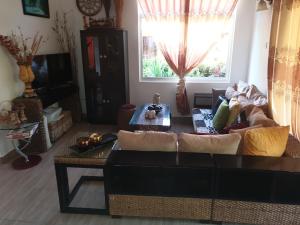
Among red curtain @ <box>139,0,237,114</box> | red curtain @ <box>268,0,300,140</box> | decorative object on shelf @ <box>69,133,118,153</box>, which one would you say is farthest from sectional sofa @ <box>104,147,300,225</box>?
red curtain @ <box>139,0,237,114</box>

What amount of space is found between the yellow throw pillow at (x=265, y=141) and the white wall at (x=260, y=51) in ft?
4.64

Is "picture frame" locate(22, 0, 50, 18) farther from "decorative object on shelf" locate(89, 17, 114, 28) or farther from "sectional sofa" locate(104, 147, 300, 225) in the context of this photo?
"sectional sofa" locate(104, 147, 300, 225)

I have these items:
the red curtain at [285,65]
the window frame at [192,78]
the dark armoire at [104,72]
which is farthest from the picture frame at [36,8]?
the red curtain at [285,65]

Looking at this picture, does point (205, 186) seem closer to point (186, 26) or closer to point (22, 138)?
point (22, 138)

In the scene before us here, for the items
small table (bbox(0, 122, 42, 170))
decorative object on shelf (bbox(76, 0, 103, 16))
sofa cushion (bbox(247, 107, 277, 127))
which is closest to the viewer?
sofa cushion (bbox(247, 107, 277, 127))

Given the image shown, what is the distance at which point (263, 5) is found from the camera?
3449 mm

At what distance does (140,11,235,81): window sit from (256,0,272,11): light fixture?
0.62 m

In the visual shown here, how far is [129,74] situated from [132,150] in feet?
8.98

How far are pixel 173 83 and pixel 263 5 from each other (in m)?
1.85

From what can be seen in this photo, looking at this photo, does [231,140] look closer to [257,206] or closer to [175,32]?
[257,206]

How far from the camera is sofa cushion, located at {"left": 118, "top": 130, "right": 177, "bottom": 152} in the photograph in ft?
6.50

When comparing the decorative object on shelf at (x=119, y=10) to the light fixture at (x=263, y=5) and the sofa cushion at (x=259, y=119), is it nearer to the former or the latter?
the light fixture at (x=263, y=5)

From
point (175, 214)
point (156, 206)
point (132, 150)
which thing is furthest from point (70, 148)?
point (175, 214)

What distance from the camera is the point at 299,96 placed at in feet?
7.23
